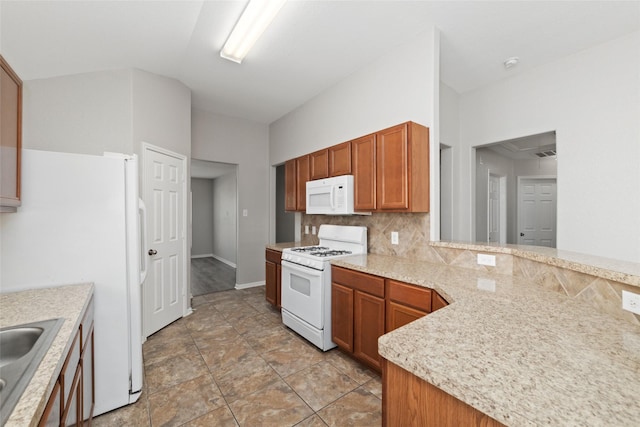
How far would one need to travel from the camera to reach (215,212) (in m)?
8.09

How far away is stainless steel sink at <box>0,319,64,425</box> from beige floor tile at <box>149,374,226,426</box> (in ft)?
3.28

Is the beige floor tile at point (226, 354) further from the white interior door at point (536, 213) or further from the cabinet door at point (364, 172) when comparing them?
the white interior door at point (536, 213)

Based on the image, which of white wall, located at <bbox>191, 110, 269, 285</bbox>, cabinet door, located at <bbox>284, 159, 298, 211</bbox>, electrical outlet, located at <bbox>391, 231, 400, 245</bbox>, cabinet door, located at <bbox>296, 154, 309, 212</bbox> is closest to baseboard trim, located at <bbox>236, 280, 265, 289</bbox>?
white wall, located at <bbox>191, 110, 269, 285</bbox>

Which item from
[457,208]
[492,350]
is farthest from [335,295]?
[457,208]

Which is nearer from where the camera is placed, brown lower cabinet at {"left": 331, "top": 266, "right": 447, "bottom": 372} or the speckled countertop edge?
the speckled countertop edge

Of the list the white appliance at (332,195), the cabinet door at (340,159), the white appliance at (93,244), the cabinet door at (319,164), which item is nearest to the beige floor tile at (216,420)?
the white appliance at (93,244)

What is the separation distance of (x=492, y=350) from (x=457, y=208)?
3045 millimetres

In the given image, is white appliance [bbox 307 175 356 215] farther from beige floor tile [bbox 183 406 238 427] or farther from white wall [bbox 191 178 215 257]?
white wall [bbox 191 178 215 257]

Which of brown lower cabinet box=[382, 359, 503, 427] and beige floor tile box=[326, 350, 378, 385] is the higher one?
brown lower cabinet box=[382, 359, 503, 427]

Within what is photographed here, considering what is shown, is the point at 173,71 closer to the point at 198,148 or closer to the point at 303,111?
the point at 198,148

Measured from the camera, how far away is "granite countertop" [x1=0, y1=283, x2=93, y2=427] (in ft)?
2.18

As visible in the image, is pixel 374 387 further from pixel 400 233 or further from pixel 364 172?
pixel 364 172

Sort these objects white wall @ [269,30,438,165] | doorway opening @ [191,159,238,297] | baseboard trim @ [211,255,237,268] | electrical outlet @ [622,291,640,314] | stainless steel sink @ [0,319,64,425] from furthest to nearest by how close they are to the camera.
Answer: baseboard trim @ [211,255,237,268], doorway opening @ [191,159,238,297], white wall @ [269,30,438,165], electrical outlet @ [622,291,640,314], stainless steel sink @ [0,319,64,425]

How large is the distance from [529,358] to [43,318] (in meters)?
1.88
